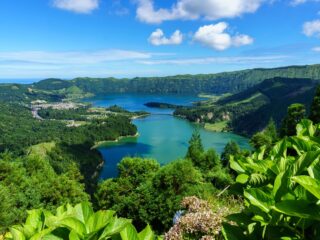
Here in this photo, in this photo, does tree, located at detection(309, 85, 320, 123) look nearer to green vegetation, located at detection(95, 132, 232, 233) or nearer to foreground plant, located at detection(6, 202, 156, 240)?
green vegetation, located at detection(95, 132, 232, 233)

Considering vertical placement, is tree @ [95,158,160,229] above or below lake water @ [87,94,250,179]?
above

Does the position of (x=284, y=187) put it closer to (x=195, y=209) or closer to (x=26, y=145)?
(x=195, y=209)

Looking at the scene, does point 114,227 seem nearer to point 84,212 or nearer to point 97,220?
point 97,220

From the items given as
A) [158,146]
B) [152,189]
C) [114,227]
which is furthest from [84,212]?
[158,146]

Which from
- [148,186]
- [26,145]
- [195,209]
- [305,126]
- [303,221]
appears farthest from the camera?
[26,145]

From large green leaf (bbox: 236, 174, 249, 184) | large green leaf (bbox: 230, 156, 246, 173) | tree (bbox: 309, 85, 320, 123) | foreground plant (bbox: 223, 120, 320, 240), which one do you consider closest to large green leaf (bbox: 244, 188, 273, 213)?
foreground plant (bbox: 223, 120, 320, 240)

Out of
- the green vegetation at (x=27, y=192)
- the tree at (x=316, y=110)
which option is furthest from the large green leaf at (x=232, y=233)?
the tree at (x=316, y=110)

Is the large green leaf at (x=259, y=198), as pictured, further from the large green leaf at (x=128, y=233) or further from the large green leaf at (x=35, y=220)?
the large green leaf at (x=35, y=220)

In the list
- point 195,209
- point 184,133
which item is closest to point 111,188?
point 195,209
